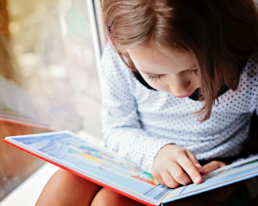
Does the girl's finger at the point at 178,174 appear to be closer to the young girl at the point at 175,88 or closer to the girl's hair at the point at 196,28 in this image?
the young girl at the point at 175,88

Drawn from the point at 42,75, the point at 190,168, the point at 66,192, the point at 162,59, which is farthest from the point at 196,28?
the point at 42,75

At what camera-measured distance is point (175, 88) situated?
0.56 m

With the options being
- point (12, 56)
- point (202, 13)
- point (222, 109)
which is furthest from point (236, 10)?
point (12, 56)

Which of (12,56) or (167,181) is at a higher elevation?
(12,56)

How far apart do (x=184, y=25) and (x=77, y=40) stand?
2.15 ft

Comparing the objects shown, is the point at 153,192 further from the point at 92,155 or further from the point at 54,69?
the point at 54,69

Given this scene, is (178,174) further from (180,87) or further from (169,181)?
(180,87)

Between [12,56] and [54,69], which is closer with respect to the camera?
[12,56]

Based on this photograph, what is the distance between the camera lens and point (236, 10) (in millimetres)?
545

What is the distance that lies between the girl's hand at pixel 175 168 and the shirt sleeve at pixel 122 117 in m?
0.06

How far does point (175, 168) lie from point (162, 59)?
9.5 inches

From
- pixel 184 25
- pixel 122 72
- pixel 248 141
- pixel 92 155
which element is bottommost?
pixel 248 141

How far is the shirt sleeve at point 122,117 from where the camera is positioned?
73 cm

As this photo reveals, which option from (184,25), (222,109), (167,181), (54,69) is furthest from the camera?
(54,69)
